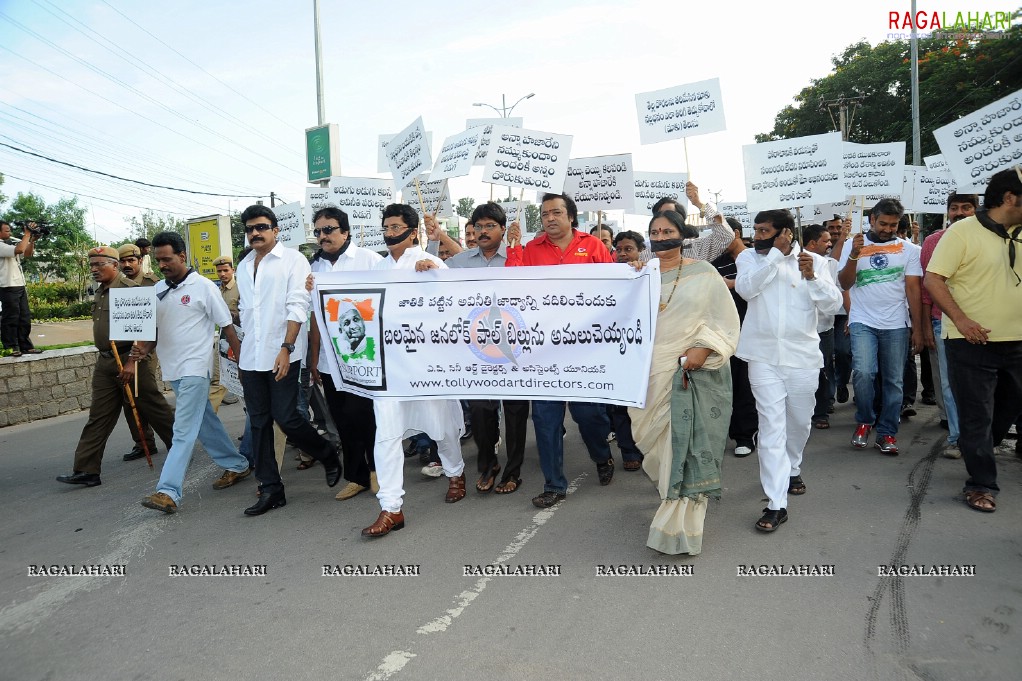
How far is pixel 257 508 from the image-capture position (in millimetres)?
4984

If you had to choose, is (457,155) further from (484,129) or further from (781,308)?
(781,308)

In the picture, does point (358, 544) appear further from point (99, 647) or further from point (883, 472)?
point (883, 472)

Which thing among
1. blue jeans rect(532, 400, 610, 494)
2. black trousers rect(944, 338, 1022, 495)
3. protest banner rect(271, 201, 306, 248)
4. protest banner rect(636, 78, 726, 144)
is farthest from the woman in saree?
protest banner rect(271, 201, 306, 248)

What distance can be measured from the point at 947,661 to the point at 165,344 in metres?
5.22

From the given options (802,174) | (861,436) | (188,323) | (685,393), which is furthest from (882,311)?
(188,323)

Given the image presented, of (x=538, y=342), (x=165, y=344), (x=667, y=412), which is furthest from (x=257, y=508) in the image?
(x=667, y=412)

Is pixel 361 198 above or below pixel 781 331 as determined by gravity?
above

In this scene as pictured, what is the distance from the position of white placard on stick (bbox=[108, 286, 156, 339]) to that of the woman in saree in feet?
12.3

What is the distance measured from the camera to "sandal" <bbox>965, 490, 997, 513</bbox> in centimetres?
436

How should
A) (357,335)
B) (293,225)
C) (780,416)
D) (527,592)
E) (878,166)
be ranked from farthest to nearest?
1. (293,225)
2. (878,166)
3. (357,335)
4. (780,416)
5. (527,592)

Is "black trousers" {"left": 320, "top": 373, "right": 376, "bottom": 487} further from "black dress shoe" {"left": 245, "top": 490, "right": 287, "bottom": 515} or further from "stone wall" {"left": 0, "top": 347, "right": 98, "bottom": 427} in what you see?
"stone wall" {"left": 0, "top": 347, "right": 98, "bottom": 427}

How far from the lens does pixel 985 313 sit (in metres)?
4.41

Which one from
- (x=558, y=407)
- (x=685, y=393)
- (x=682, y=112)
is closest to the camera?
(x=685, y=393)

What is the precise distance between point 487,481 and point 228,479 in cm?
224
